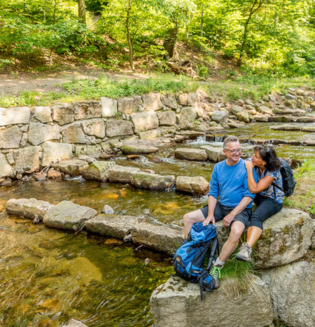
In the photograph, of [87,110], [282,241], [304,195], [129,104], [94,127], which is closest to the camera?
[282,241]

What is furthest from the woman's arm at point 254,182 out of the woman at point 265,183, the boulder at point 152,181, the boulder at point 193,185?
the boulder at point 152,181

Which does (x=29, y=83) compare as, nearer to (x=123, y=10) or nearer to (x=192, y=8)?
(x=123, y=10)

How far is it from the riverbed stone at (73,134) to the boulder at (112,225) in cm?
402

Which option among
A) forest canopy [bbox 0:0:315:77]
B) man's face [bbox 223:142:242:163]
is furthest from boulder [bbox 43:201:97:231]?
forest canopy [bbox 0:0:315:77]

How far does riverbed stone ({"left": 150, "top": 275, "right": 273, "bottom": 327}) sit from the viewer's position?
8.20ft

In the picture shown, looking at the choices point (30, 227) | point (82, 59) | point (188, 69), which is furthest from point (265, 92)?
point (30, 227)

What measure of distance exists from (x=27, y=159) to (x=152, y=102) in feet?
16.4

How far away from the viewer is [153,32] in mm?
13797

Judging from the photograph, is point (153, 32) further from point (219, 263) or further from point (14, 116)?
point (219, 263)

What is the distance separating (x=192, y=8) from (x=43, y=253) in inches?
476

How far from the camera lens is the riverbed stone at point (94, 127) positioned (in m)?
8.23

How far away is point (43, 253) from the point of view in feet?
12.9

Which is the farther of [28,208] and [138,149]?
[138,149]

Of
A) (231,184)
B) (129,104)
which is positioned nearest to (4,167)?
A: (129,104)
